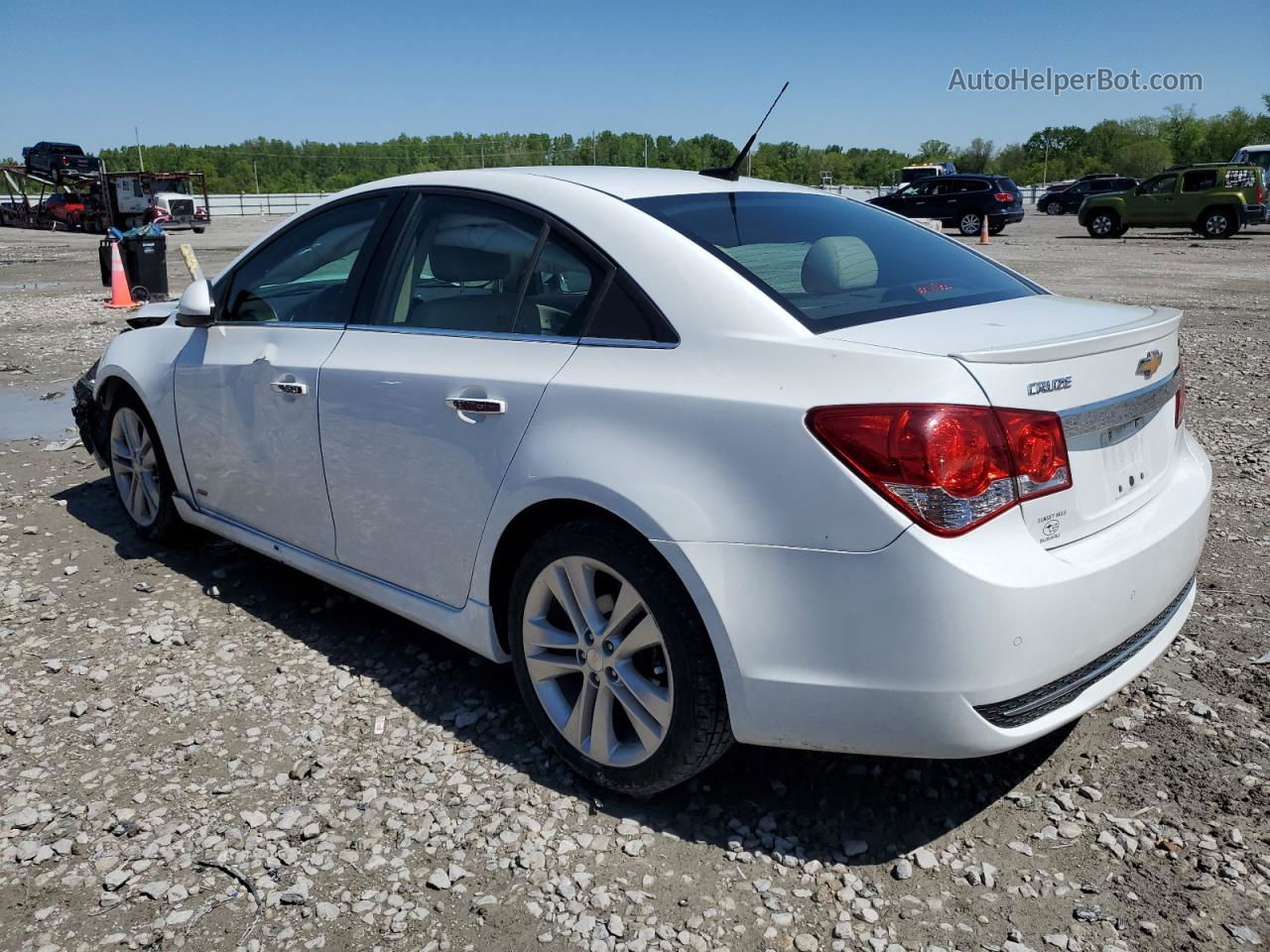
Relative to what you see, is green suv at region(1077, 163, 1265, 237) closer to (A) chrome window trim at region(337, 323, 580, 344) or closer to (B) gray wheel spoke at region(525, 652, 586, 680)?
(A) chrome window trim at region(337, 323, 580, 344)

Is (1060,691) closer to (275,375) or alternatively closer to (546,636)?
(546,636)

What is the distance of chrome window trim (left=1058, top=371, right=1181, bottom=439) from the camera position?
2.40 meters

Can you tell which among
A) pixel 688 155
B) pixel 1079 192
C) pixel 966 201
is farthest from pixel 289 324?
pixel 688 155

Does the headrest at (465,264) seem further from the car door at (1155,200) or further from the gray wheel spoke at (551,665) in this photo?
the car door at (1155,200)

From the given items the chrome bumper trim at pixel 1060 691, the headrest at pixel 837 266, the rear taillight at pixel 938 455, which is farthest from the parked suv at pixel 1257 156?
the rear taillight at pixel 938 455

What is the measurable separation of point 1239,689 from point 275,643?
3.34 m

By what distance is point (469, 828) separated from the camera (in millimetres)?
2773

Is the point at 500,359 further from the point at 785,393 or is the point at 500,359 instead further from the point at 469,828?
the point at 469,828

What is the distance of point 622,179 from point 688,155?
269 feet

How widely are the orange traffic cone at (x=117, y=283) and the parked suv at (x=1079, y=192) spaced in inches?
1245

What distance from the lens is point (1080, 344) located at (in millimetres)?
2441

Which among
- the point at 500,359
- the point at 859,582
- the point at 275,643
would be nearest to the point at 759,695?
the point at 859,582

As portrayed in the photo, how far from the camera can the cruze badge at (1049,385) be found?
90.6 inches

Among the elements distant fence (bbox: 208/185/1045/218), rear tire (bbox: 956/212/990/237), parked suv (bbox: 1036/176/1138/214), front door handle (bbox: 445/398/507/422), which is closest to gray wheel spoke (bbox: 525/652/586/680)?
front door handle (bbox: 445/398/507/422)
